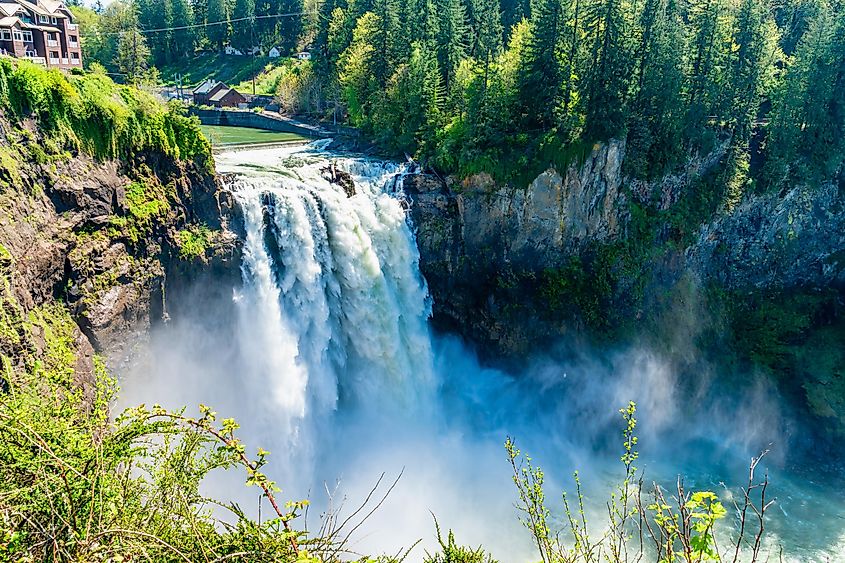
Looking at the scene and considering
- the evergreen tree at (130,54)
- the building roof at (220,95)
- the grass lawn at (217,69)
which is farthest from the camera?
the grass lawn at (217,69)

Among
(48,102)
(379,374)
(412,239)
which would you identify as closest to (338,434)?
(379,374)

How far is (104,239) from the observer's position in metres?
21.7

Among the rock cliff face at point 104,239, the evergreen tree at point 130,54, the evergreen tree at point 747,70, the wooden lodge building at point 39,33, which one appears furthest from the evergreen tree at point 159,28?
the evergreen tree at point 747,70

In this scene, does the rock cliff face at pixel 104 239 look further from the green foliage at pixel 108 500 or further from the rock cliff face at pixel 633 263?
the green foliage at pixel 108 500

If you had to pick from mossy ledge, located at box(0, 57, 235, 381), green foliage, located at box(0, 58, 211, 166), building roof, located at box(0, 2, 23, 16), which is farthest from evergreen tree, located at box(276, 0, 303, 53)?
green foliage, located at box(0, 58, 211, 166)

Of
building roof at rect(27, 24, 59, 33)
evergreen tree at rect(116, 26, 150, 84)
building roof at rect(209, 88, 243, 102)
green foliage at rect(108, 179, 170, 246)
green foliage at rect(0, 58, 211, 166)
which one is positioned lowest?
green foliage at rect(108, 179, 170, 246)

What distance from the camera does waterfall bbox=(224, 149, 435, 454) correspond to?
85.9ft

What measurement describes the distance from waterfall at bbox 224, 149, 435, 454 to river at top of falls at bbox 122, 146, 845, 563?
0.21ft

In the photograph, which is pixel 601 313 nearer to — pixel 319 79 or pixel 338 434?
pixel 338 434

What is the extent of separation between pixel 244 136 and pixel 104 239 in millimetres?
24394

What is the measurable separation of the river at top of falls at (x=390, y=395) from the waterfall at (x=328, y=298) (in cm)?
6

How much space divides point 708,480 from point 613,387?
6270 mm

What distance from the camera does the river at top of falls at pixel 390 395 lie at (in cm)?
2512

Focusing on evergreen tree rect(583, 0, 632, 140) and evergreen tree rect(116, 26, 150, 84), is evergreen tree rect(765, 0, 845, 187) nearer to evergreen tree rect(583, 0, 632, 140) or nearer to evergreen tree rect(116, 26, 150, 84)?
evergreen tree rect(583, 0, 632, 140)
